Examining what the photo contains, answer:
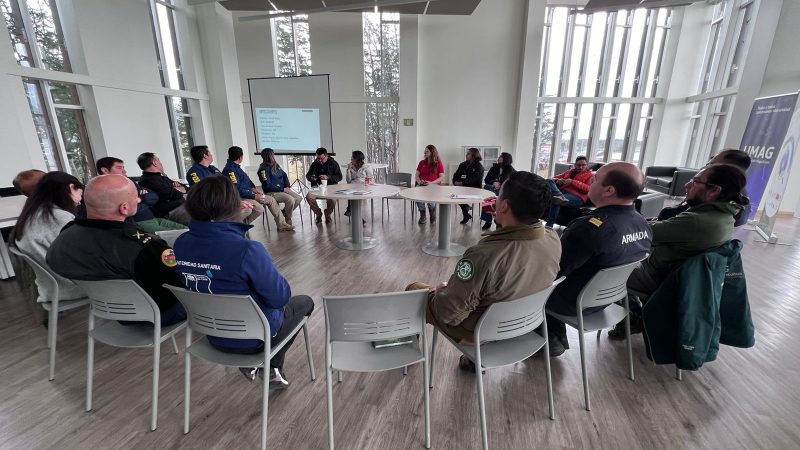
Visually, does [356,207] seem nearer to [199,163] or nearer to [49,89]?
[199,163]

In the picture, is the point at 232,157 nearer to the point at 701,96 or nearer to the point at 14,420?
the point at 14,420

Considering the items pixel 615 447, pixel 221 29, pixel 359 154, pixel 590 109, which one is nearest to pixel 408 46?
pixel 359 154

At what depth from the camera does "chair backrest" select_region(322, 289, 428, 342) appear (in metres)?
1.27

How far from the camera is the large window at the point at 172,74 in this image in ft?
23.2

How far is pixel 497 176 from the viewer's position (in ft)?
17.9

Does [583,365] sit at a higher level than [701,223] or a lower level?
lower

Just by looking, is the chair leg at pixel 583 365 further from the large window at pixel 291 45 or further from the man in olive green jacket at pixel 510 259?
the large window at pixel 291 45

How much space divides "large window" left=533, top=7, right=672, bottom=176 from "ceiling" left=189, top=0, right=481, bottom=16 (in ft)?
9.89

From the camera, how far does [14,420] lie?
166cm

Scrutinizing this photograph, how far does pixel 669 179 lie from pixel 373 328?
897 centimetres

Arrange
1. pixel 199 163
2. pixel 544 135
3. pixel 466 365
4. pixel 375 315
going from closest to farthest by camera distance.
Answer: pixel 375 315 < pixel 466 365 < pixel 199 163 < pixel 544 135

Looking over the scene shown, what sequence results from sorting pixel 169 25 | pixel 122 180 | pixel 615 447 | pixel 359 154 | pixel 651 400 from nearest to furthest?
pixel 615 447
pixel 122 180
pixel 651 400
pixel 359 154
pixel 169 25

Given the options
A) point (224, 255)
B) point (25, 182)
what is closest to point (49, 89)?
point (25, 182)

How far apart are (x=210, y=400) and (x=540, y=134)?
944 cm
